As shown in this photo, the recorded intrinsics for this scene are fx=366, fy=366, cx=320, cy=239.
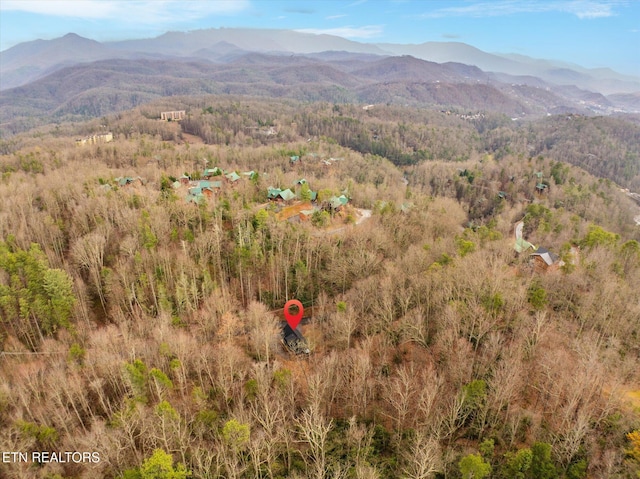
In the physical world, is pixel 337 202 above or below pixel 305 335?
above

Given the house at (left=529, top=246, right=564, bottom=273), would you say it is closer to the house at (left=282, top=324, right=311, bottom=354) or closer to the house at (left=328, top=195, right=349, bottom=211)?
the house at (left=282, top=324, right=311, bottom=354)

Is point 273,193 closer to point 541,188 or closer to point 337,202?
point 337,202

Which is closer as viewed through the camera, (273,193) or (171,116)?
(273,193)

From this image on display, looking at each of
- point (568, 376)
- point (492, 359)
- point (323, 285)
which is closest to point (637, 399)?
point (568, 376)

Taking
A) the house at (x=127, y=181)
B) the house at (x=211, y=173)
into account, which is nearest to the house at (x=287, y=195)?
the house at (x=211, y=173)

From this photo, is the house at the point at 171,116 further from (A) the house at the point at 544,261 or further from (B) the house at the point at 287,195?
(A) the house at the point at 544,261

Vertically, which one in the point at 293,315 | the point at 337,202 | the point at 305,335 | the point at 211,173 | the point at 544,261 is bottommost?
the point at 305,335

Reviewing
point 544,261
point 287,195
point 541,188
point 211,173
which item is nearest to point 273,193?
point 287,195

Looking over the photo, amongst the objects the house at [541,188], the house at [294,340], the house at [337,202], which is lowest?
the house at [294,340]
